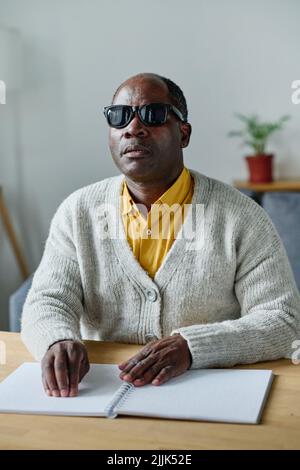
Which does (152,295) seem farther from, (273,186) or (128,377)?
(273,186)

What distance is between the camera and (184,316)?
151cm

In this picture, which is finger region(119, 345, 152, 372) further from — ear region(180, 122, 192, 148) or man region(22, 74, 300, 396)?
ear region(180, 122, 192, 148)

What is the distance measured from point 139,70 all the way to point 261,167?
28.4 inches

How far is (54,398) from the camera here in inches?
46.9

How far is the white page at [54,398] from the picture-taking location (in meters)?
1.14

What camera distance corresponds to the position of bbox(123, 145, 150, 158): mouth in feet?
4.82

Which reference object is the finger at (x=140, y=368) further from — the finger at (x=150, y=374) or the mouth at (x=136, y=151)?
the mouth at (x=136, y=151)

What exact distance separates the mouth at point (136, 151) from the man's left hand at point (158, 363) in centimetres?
39

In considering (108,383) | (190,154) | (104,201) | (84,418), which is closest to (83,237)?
(104,201)

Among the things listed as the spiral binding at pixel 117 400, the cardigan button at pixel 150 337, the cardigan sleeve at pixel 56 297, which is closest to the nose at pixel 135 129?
the cardigan sleeve at pixel 56 297
